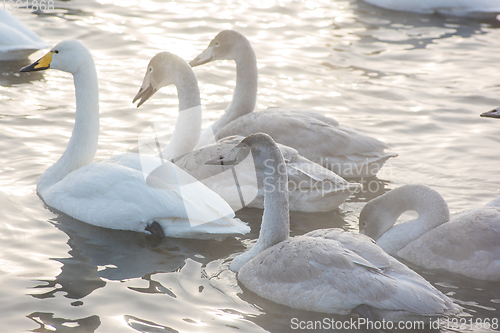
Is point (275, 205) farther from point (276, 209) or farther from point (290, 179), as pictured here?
point (290, 179)

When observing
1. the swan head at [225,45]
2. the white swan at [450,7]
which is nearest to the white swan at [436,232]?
the swan head at [225,45]

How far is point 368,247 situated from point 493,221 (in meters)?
1.23

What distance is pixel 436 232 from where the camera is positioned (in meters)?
5.43

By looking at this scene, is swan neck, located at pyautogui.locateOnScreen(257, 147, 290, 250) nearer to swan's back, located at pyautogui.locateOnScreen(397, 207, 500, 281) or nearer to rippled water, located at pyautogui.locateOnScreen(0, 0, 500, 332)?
rippled water, located at pyautogui.locateOnScreen(0, 0, 500, 332)

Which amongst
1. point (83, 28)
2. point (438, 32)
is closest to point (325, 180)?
point (83, 28)

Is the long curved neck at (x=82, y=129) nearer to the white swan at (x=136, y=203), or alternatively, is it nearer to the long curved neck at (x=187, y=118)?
the white swan at (x=136, y=203)

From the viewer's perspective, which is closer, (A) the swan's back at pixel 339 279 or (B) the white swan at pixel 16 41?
(A) the swan's back at pixel 339 279

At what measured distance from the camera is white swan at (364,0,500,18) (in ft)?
45.6

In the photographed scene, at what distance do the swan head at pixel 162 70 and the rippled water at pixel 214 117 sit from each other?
0.85 m

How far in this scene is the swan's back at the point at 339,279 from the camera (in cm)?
432

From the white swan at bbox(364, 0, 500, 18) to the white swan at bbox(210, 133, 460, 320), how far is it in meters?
10.4

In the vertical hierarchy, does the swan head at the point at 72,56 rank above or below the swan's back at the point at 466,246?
above

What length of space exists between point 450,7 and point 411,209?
31.5 ft

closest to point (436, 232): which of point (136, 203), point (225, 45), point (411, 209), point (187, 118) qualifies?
point (411, 209)
